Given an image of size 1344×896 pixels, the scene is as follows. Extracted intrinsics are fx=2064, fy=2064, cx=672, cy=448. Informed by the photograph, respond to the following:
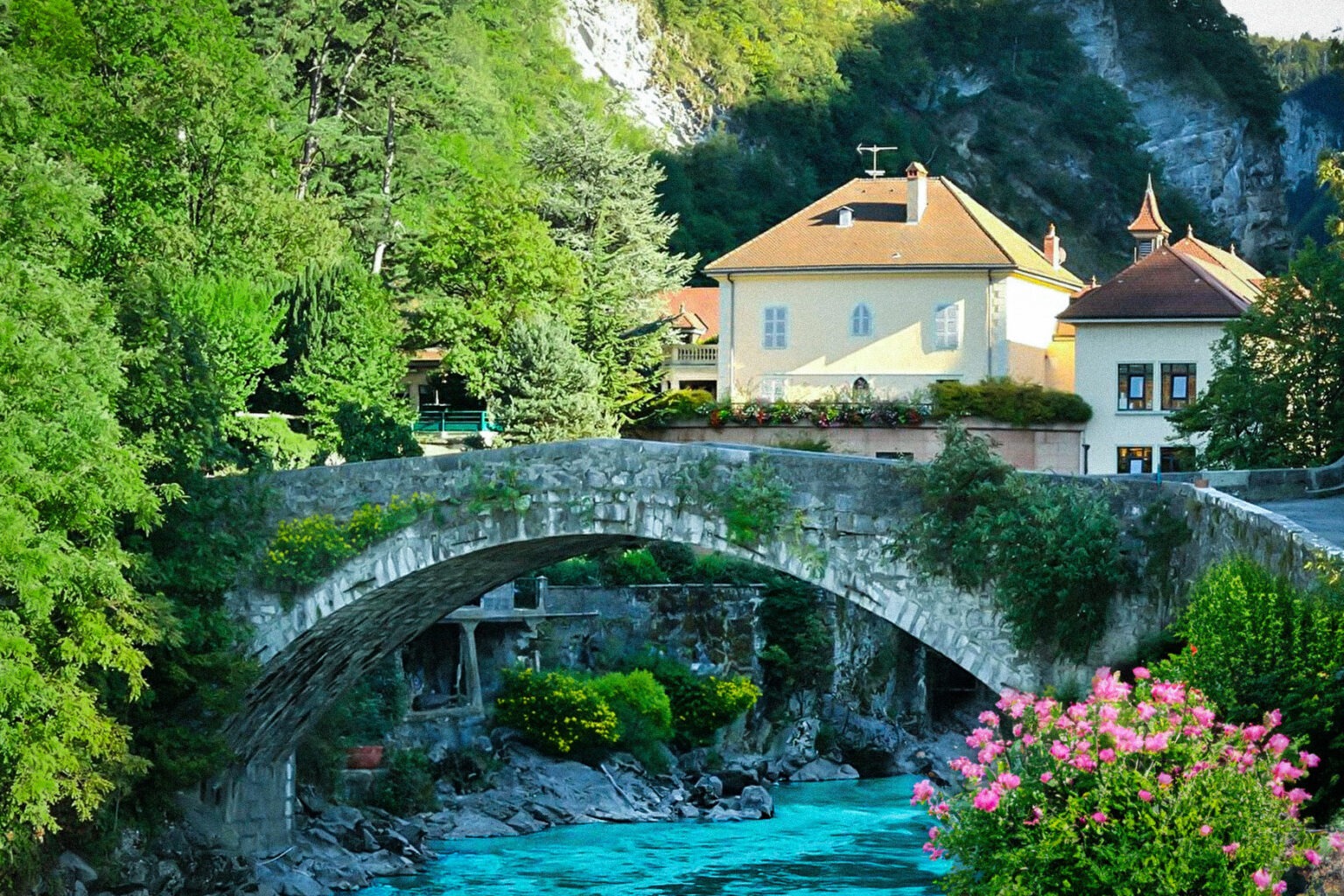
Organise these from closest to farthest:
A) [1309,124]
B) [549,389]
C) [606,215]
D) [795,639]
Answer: [795,639] < [549,389] < [606,215] < [1309,124]

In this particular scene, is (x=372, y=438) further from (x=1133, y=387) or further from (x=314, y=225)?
(x=1133, y=387)

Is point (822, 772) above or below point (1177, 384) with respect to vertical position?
below

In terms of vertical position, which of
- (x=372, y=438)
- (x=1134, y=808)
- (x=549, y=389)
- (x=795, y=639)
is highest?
(x=549, y=389)

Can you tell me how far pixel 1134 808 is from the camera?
10.9m

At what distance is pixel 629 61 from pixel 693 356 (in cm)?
3836

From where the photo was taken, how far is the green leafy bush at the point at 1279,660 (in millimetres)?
11844

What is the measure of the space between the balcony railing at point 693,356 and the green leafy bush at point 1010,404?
9240 millimetres

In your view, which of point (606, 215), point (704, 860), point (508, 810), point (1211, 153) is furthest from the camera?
point (1211, 153)

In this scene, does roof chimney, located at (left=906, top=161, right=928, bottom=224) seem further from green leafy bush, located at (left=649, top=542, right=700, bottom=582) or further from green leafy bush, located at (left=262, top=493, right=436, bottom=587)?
green leafy bush, located at (left=262, top=493, right=436, bottom=587)

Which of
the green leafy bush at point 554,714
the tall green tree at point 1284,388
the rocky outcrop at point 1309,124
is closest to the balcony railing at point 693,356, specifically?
the green leafy bush at point 554,714

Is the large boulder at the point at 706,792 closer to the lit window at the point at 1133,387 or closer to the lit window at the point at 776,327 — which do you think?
the lit window at the point at 1133,387

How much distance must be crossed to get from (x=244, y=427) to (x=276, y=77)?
1492 cm

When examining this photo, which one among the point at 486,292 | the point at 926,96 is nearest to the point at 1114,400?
the point at 486,292

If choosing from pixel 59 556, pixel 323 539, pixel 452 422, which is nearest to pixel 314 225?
pixel 452 422
